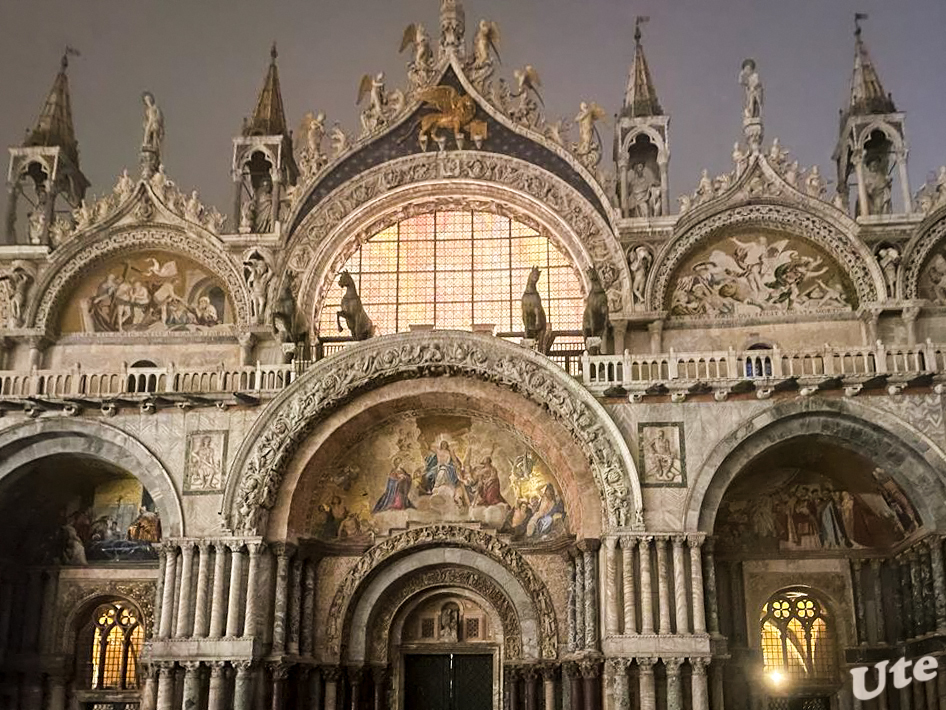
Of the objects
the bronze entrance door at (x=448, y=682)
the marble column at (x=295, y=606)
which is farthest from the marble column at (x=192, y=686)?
the bronze entrance door at (x=448, y=682)

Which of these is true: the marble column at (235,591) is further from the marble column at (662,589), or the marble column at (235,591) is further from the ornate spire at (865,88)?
the ornate spire at (865,88)

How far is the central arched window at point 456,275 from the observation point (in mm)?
28972

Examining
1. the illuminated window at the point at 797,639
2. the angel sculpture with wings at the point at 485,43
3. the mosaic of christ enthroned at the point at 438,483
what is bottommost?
the illuminated window at the point at 797,639

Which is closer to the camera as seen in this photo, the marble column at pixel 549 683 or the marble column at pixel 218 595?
the marble column at pixel 218 595

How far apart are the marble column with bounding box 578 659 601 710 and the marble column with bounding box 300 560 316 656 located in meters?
6.25

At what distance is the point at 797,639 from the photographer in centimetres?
2545

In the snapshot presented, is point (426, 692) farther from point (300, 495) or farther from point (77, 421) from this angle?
point (77, 421)

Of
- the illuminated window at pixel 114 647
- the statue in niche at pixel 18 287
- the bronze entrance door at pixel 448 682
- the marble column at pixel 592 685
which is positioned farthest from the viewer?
the statue in niche at pixel 18 287

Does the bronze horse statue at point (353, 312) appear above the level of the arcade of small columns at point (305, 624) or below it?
above

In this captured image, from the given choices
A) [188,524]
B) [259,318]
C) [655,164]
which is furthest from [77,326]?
[655,164]

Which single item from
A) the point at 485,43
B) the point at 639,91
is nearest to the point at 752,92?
the point at 639,91

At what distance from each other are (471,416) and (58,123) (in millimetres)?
15125

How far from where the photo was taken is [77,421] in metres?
24.6

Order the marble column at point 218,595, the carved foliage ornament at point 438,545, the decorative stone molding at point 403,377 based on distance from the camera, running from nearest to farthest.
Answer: the marble column at point 218,595 < the decorative stone molding at point 403,377 < the carved foliage ornament at point 438,545
